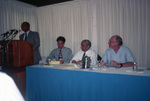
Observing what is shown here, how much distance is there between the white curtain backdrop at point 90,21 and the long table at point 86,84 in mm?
2394

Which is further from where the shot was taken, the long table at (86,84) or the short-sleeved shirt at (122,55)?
the short-sleeved shirt at (122,55)

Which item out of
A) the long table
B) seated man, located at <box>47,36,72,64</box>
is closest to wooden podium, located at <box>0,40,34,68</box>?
the long table

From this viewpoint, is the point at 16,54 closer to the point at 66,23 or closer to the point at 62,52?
the point at 62,52

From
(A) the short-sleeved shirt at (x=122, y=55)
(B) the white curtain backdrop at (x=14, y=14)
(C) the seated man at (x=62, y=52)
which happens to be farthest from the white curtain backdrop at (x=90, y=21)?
(A) the short-sleeved shirt at (x=122, y=55)

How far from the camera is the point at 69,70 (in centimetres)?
185

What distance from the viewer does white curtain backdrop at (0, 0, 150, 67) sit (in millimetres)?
3740

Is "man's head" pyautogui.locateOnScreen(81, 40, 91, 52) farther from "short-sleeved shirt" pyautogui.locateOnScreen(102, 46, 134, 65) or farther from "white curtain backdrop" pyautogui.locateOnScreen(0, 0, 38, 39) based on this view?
"white curtain backdrop" pyautogui.locateOnScreen(0, 0, 38, 39)

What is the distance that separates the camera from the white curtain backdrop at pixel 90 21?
3740 millimetres

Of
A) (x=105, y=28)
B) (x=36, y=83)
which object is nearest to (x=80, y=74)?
(x=36, y=83)

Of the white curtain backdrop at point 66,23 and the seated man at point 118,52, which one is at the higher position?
the white curtain backdrop at point 66,23

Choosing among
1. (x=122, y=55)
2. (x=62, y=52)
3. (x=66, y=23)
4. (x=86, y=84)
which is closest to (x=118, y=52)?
(x=122, y=55)

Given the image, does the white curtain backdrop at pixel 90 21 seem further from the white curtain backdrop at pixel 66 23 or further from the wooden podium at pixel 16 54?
the wooden podium at pixel 16 54

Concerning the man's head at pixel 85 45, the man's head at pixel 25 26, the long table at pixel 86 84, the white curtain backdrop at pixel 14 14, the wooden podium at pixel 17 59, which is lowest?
the long table at pixel 86 84

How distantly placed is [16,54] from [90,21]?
3022 mm
